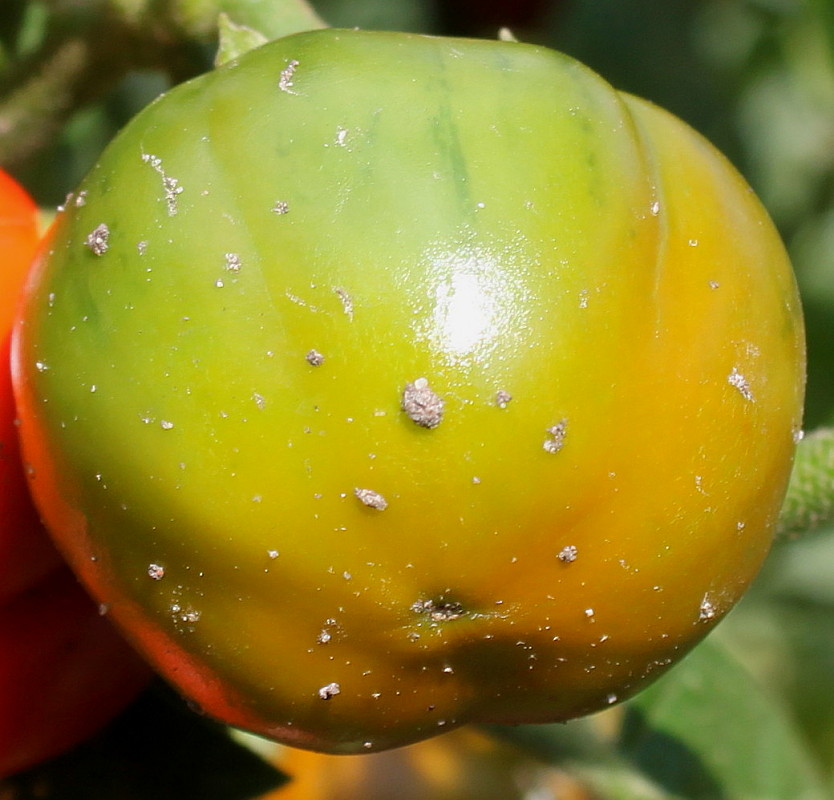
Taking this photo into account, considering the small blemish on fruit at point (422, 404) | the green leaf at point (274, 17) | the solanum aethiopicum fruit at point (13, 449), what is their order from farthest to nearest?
1. the green leaf at point (274, 17)
2. the solanum aethiopicum fruit at point (13, 449)
3. the small blemish on fruit at point (422, 404)

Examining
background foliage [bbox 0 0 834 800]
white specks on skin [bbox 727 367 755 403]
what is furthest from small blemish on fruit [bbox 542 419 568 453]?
background foliage [bbox 0 0 834 800]

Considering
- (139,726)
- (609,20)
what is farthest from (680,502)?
(609,20)

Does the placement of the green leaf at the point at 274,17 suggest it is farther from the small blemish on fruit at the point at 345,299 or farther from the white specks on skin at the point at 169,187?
the small blemish on fruit at the point at 345,299

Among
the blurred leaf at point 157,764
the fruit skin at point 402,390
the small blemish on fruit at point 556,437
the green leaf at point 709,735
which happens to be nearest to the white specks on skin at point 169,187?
the fruit skin at point 402,390

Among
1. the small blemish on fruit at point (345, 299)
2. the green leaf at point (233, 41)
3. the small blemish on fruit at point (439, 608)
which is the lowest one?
the small blemish on fruit at point (439, 608)

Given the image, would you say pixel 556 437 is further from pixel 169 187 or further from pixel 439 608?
pixel 169 187

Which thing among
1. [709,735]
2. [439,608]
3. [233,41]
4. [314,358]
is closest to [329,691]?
[439,608]

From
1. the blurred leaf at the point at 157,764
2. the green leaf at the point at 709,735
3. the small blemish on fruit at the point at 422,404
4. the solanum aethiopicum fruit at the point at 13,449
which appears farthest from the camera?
the green leaf at the point at 709,735
